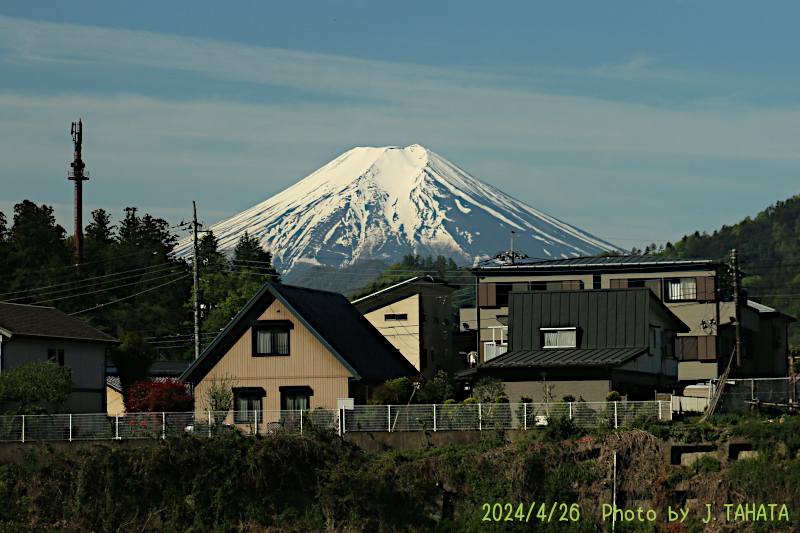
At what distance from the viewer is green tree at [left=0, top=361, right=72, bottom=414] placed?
136 feet

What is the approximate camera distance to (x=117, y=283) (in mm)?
91875

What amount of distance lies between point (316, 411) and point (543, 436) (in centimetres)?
830

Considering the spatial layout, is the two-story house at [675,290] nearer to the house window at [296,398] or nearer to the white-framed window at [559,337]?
the white-framed window at [559,337]

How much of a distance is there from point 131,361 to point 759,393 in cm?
3947

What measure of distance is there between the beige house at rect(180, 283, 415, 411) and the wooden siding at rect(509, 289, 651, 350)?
648cm

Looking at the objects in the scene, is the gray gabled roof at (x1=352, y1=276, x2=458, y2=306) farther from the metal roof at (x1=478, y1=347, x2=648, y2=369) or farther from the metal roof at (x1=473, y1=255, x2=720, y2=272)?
the metal roof at (x1=478, y1=347, x2=648, y2=369)

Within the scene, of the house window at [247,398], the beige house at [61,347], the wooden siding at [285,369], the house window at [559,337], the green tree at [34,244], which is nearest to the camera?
the wooden siding at [285,369]

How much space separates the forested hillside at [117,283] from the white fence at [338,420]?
126 feet

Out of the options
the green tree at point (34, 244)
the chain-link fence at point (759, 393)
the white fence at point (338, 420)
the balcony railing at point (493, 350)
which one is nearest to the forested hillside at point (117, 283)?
the green tree at point (34, 244)

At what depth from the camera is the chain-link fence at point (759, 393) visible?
120 ft

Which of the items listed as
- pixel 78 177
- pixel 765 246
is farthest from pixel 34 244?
pixel 765 246

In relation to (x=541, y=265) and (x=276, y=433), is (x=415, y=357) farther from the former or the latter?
(x=276, y=433)

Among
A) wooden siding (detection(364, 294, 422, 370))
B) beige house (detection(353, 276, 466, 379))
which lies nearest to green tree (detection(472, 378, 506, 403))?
beige house (detection(353, 276, 466, 379))

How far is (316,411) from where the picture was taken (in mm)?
36594
